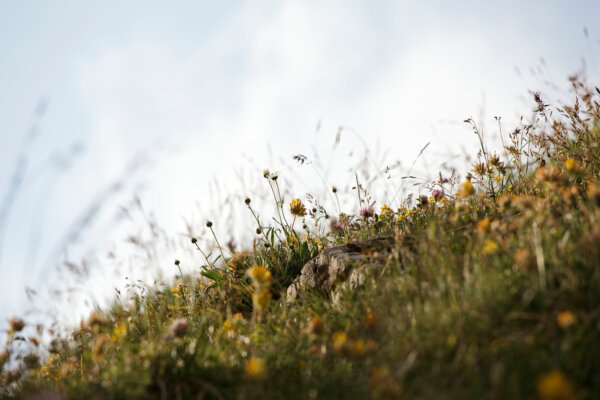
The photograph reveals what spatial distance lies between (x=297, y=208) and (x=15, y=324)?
2.16m

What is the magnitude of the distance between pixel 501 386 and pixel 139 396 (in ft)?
4.79

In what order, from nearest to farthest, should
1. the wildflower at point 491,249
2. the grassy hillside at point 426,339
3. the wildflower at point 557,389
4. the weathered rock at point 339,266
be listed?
the wildflower at point 557,389 → the grassy hillside at point 426,339 → the wildflower at point 491,249 → the weathered rock at point 339,266

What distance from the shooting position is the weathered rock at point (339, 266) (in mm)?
2896

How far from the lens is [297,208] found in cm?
393

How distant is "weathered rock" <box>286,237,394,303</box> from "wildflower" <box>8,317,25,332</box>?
1666 millimetres

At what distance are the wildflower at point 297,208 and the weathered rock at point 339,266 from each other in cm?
64

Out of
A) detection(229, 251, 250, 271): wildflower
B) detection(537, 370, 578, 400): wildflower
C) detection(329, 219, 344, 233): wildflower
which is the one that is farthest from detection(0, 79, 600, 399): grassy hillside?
detection(329, 219, 344, 233): wildflower

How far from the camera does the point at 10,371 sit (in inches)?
102

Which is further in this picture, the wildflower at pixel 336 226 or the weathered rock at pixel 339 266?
the wildflower at pixel 336 226

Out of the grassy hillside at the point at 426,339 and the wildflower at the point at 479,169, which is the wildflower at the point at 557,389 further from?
the wildflower at the point at 479,169

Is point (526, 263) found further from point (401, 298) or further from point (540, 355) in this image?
point (401, 298)

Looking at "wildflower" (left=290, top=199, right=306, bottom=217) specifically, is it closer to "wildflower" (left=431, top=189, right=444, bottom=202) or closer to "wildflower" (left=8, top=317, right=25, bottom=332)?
"wildflower" (left=431, top=189, right=444, bottom=202)

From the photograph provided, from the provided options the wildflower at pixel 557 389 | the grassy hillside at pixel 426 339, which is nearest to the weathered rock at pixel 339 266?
the grassy hillside at pixel 426 339

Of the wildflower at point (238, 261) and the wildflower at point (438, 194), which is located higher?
the wildflower at point (438, 194)
